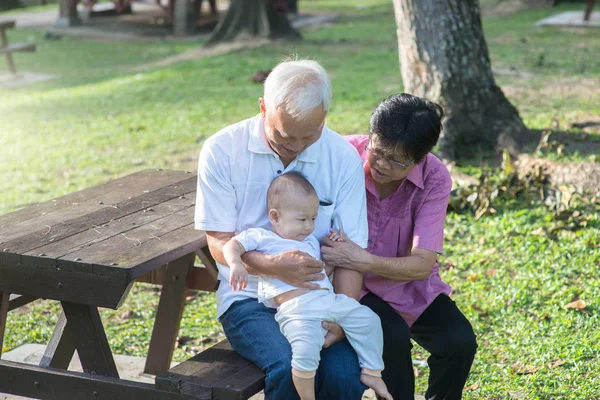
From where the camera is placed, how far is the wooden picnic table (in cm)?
304

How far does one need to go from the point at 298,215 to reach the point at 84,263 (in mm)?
765

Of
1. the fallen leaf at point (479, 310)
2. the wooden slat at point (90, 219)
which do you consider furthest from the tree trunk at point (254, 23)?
the wooden slat at point (90, 219)

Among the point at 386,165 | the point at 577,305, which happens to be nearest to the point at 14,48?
the point at 577,305

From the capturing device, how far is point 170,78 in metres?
12.2

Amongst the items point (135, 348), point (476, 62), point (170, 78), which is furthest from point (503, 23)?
point (135, 348)

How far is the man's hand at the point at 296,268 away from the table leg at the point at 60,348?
94 cm

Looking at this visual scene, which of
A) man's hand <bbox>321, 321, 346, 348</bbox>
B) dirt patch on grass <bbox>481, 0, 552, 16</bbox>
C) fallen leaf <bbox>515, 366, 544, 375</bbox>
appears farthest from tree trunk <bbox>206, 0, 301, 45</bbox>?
man's hand <bbox>321, 321, 346, 348</bbox>

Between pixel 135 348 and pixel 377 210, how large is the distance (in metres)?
1.86

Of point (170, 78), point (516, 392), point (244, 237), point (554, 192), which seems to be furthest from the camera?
point (170, 78)

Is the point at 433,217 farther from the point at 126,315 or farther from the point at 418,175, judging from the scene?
the point at 126,315

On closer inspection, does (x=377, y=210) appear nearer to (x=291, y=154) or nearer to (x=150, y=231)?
(x=291, y=154)

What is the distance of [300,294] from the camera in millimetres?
3031

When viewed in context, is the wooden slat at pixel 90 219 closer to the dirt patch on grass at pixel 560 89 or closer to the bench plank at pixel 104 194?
the bench plank at pixel 104 194

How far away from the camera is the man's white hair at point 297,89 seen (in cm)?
298
